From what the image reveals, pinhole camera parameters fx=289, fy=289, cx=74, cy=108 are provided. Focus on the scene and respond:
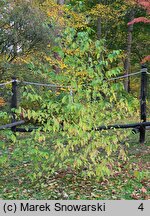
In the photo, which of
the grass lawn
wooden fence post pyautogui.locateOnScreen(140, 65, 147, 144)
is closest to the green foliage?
the grass lawn

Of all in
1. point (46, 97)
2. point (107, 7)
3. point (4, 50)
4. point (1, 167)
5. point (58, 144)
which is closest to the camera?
point (58, 144)

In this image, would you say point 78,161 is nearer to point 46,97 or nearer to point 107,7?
point 46,97

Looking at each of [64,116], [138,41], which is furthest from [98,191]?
[138,41]

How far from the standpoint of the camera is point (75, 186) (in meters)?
2.96

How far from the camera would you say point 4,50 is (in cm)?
641

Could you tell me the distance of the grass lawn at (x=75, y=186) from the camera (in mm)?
2773

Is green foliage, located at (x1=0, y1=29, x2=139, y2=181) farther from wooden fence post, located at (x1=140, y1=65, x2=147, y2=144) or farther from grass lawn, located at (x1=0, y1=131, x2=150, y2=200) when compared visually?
wooden fence post, located at (x1=140, y1=65, x2=147, y2=144)

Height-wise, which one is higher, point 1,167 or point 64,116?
point 64,116

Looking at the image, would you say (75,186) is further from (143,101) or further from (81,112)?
(143,101)

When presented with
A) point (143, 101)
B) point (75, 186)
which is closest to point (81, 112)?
point (75, 186)

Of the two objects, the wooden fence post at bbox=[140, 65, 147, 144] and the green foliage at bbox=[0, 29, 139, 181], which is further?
the wooden fence post at bbox=[140, 65, 147, 144]

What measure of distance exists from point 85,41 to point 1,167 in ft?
6.29

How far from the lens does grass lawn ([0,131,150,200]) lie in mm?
2773

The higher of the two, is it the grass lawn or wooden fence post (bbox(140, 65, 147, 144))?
wooden fence post (bbox(140, 65, 147, 144))
